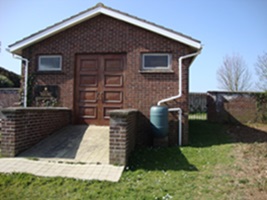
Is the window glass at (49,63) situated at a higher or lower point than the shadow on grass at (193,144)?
higher

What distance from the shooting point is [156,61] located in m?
7.87

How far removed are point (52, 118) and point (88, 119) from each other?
4.90 ft

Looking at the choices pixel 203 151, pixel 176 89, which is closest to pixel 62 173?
pixel 203 151

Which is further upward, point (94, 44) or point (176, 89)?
point (94, 44)

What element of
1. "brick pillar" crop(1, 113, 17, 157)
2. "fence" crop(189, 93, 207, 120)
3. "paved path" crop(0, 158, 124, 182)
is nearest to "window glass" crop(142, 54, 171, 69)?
"paved path" crop(0, 158, 124, 182)

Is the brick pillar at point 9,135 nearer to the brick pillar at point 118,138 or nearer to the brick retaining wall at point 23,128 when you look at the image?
the brick retaining wall at point 23,128

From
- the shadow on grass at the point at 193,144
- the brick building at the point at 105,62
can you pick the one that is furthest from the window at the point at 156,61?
the shadow on grass at the point at 193,144

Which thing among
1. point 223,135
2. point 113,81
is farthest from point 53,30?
point 223,135

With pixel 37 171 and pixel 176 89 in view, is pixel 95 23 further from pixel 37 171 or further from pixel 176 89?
pixel 37 171

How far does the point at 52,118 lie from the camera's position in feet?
22.8

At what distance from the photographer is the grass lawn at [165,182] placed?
12.5ft

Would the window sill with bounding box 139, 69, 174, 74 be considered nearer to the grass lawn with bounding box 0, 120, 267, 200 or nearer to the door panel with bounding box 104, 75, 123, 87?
the door panel with bounding box 104, 75, 123, 87

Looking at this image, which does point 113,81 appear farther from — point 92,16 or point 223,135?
point 223,135

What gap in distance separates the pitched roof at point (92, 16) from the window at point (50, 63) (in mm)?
719
